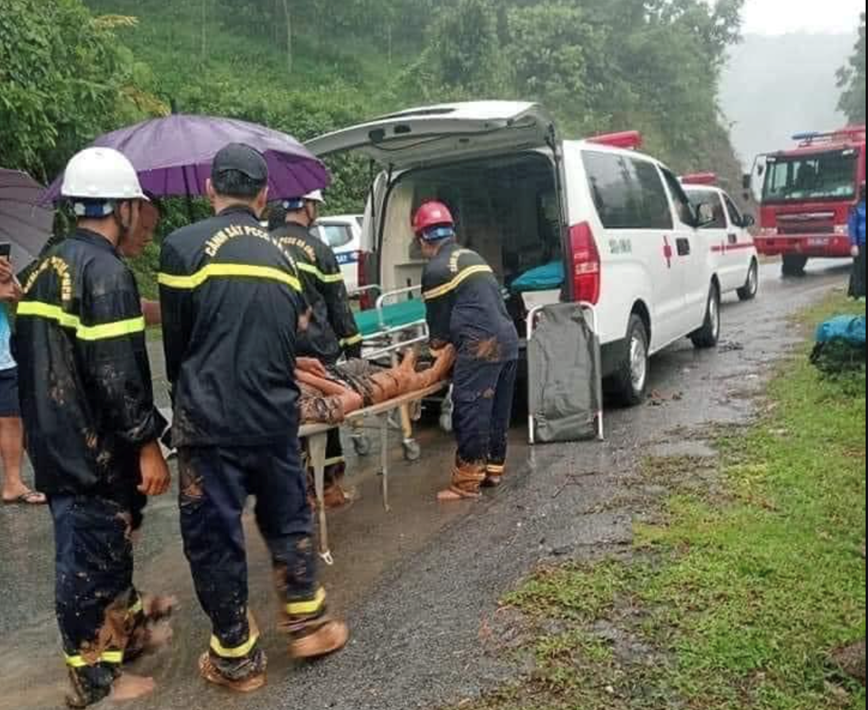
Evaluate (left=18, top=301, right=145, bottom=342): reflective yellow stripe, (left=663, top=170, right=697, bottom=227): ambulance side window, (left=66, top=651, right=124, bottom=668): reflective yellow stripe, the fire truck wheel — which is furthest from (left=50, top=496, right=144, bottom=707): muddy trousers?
the fire truck wheel

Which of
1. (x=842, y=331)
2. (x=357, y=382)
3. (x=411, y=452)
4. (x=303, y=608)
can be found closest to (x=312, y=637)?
(x=303, y=608)

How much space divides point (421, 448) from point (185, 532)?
339 centimetres

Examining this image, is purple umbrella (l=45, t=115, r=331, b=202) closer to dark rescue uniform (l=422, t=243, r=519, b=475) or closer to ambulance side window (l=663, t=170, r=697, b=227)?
dark rescue uniform (l=422, t=243, r=519, b=475)

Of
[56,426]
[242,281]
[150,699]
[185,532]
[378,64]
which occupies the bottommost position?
[150,699]

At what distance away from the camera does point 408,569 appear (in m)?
4.16

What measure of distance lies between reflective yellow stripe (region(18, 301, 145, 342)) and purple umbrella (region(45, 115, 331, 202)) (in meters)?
1.58

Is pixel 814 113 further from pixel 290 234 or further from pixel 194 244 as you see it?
pixel 290 234

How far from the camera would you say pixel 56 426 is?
308 cm

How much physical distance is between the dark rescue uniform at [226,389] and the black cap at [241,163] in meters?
0.17

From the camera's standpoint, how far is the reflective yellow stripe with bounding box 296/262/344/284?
4910mm

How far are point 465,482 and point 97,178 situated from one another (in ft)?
8.84

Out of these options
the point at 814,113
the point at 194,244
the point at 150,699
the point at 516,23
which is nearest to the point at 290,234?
the point at 194,244

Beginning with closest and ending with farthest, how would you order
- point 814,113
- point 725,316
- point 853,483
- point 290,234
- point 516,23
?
1. point 814,113
2. point 853,483
3. point 290,234
4. point 725,316
5. point 516,23

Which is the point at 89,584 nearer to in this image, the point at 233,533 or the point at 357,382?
the point at 233,533
